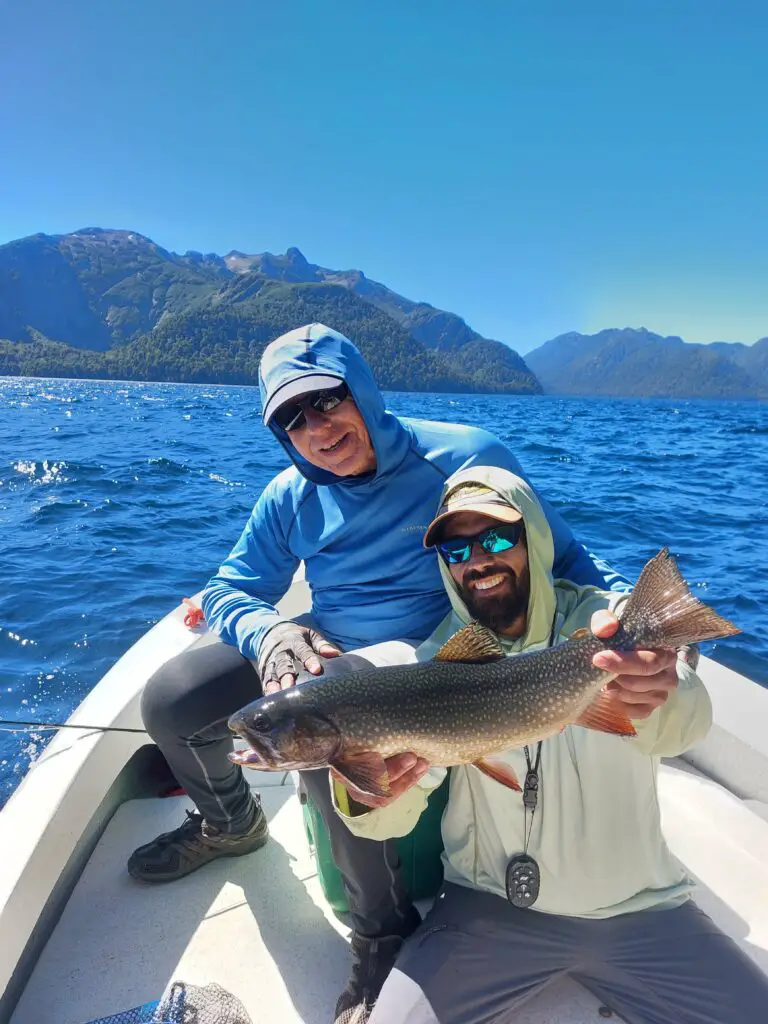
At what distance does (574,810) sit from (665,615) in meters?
0.94

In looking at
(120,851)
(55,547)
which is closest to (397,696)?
(120,851)

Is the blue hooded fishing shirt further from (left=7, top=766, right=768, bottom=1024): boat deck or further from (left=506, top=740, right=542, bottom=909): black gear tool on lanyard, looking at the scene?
(left=7, top=766, right=768, bottom=1024): boat deck

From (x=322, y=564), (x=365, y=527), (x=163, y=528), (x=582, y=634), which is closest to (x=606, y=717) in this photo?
(x=582, y=634)

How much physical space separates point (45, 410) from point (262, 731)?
47.6 metres

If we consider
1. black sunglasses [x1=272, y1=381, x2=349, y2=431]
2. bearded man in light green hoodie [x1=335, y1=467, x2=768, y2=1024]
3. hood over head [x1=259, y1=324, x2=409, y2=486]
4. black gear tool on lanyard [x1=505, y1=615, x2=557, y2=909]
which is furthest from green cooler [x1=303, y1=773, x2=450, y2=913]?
black sunglasses [x1=272, y1=381, x2=349, y2=431]

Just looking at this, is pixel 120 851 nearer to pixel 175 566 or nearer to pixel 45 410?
pixel 175 566

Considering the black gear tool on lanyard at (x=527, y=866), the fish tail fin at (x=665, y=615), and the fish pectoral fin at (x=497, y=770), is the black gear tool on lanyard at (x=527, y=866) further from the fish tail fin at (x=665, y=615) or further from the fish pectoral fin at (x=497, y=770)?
the fish tail fin at (x=665, y=615)

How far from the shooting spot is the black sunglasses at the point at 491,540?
99.3 inches

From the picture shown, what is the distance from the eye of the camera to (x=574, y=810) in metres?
2.50

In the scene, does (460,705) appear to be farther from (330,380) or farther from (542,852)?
(330,380)

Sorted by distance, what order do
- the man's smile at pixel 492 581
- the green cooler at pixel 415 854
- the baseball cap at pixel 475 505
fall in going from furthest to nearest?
the green cooler at pixel 415 854 < the man's smile at pixel 492 581 < the baseball cap at pixel 475 505

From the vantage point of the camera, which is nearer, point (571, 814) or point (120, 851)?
point (571, 814)

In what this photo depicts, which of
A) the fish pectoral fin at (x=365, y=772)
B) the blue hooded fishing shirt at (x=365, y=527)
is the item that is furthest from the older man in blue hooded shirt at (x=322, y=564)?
the fish pectoral fin at (x=365, y=772)

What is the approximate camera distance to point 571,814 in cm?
250
